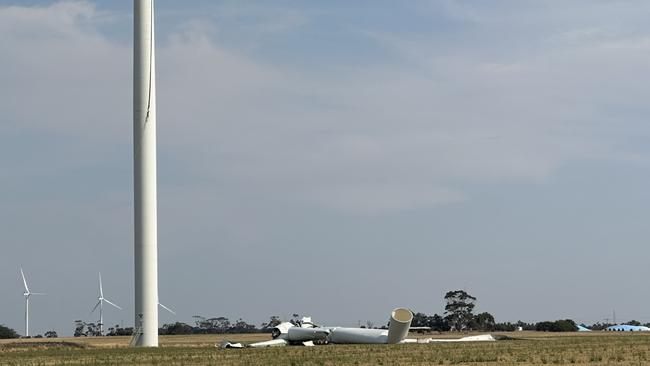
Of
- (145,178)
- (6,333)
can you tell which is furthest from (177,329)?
(145,178)

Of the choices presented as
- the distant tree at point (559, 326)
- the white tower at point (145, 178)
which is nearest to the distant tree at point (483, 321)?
the distant tree at point (559, 326)

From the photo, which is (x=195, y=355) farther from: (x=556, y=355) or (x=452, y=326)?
(x=452, y=326)

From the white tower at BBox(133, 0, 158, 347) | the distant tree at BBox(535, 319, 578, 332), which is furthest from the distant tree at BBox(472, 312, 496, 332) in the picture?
the white tower at BBox(133, 0, 158, 347)

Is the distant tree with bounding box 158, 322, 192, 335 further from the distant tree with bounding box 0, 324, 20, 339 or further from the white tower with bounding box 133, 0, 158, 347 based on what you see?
the white tower with bounding box 133, 0, 158, 347

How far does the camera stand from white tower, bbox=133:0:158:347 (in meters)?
63.1

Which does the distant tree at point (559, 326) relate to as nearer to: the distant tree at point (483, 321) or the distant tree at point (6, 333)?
the distant tree at point (483, 321)

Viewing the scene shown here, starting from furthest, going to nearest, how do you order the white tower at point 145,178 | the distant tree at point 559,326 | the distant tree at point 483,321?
1. the distant tree at point 483,321
2. the distant tree at point 559,326
3. the white tower at point 145,178

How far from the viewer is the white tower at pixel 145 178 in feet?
207

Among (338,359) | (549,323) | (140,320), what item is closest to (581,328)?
(549,323)

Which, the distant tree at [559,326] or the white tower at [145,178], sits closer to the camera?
the white tower at [145,178]

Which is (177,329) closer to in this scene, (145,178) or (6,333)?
(6,333)

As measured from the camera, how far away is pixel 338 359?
45.1 meters

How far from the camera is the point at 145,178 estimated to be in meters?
63.5

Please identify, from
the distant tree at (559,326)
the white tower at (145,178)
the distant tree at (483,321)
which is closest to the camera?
the white tower at (145,178)
